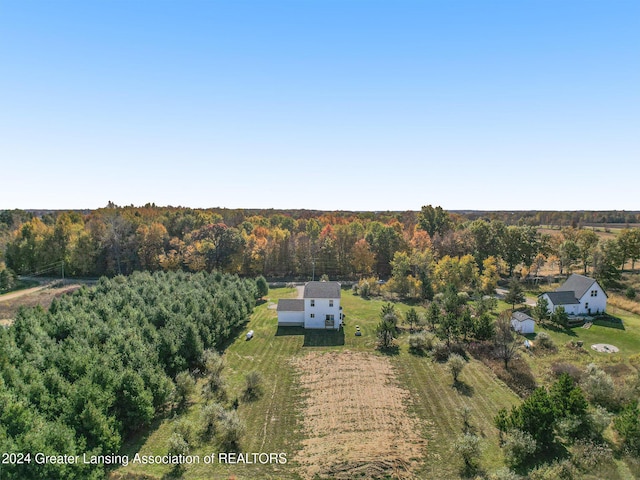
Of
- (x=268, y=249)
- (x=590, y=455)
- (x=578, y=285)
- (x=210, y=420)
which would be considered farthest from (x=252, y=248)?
(x=590, y=455)

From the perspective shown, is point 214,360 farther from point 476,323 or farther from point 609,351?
point 609,351

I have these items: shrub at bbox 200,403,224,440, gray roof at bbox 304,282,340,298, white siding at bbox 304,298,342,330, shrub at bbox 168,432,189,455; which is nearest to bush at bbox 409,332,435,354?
white siding at bbox 304,298,342,330

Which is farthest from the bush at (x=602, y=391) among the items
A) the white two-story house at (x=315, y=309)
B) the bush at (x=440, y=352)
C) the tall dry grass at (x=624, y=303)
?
the tall dry grass at (x=624, y=303)

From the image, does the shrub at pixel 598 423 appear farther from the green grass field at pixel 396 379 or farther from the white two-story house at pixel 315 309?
the white two-story house at pixel 315 309

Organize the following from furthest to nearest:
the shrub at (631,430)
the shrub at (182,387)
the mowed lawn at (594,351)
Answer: the mowed lawn at (594,351)
the shrub at (182,387)
the shrub at (631,430)

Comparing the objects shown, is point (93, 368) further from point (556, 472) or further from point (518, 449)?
point (556, 472)

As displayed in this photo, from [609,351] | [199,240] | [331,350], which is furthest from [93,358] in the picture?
[199,240]

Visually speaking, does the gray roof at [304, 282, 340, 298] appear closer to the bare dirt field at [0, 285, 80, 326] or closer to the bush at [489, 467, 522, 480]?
the bush at [489, 467, 522, 480]
